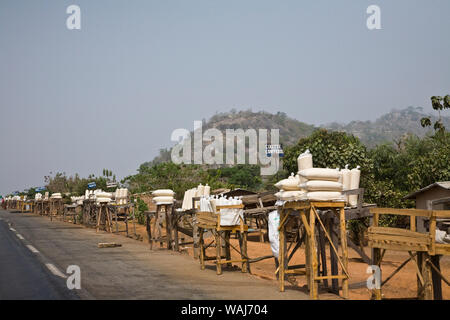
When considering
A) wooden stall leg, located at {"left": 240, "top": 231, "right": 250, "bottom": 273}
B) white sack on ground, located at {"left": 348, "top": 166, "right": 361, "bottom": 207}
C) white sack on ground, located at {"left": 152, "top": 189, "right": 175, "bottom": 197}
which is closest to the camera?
white sack on ground, located at {"left": 348, "top": 166, "right": 361, "bottom": 207}

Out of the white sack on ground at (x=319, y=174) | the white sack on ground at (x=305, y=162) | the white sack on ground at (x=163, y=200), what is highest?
the white sack on ground at (x=305, y=162)

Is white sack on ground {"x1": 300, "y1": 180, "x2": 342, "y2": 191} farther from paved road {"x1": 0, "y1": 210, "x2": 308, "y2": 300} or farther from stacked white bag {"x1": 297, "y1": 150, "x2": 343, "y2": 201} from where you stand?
paved road {"x1": 0, "y1": 210, "x2": 308, "y2": 300}

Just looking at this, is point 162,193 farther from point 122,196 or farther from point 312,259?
point 312,259

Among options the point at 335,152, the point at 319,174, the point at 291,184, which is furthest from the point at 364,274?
the point at 335,152

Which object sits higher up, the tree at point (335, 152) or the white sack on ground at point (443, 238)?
the tree at point (335, 152)

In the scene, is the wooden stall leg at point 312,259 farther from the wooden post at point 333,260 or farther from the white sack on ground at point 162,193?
the white sack on ground at point 162,193

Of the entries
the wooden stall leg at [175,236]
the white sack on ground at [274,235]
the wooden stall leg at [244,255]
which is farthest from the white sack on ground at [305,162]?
the wooden stall leg at [175,236]

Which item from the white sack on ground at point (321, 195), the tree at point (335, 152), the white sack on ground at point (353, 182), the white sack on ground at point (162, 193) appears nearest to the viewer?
the white sack on ground at point (321, 195)

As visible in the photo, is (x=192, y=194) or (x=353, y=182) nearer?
(x=353, y=182)

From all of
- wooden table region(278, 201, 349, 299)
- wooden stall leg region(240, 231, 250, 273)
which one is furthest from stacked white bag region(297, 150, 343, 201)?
wooden stall leg region(240, 231, 250, 273)

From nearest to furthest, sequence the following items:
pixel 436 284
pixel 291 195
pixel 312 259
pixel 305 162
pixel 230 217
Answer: pixel 436 284, pixel 312 259, pixel 305 162, pixel 291 195, pixel 230 217
